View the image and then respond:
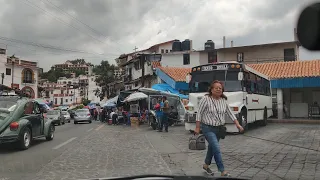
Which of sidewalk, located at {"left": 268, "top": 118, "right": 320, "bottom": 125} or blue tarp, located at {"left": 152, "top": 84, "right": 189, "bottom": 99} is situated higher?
blue tarp, located at {"left": 152, "top": 84, "right": 189, "bottom": 99}

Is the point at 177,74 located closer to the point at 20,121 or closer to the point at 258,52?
the point at 258,52

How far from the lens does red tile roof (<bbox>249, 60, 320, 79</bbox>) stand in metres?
25.4

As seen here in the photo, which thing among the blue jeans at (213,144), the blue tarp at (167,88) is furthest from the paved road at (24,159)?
the blue tarp at (167,88)

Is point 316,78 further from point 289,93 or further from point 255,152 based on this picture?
point 255,152

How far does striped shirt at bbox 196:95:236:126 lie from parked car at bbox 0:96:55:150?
660cm

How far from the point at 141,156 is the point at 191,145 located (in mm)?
2782

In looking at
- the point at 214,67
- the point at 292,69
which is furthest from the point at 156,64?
the point at 214,67

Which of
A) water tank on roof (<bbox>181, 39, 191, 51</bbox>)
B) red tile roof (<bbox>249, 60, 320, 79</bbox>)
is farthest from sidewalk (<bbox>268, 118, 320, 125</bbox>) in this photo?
water tank on roof (<bbox>181, 39, 191, 51</bbox>)

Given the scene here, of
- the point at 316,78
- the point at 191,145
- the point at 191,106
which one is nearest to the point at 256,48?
the point at 316,78

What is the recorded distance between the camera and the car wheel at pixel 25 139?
11562mm

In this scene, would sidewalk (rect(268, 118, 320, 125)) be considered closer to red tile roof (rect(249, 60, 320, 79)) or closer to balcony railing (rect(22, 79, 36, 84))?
red tile roof (rect(249, 60, 320, 79))

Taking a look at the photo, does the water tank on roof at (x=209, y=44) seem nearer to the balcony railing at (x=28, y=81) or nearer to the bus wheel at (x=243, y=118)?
the bus wheel at (x=243, y=118)

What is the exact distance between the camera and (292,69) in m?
28.1

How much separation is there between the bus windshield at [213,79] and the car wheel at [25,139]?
27.2ft
